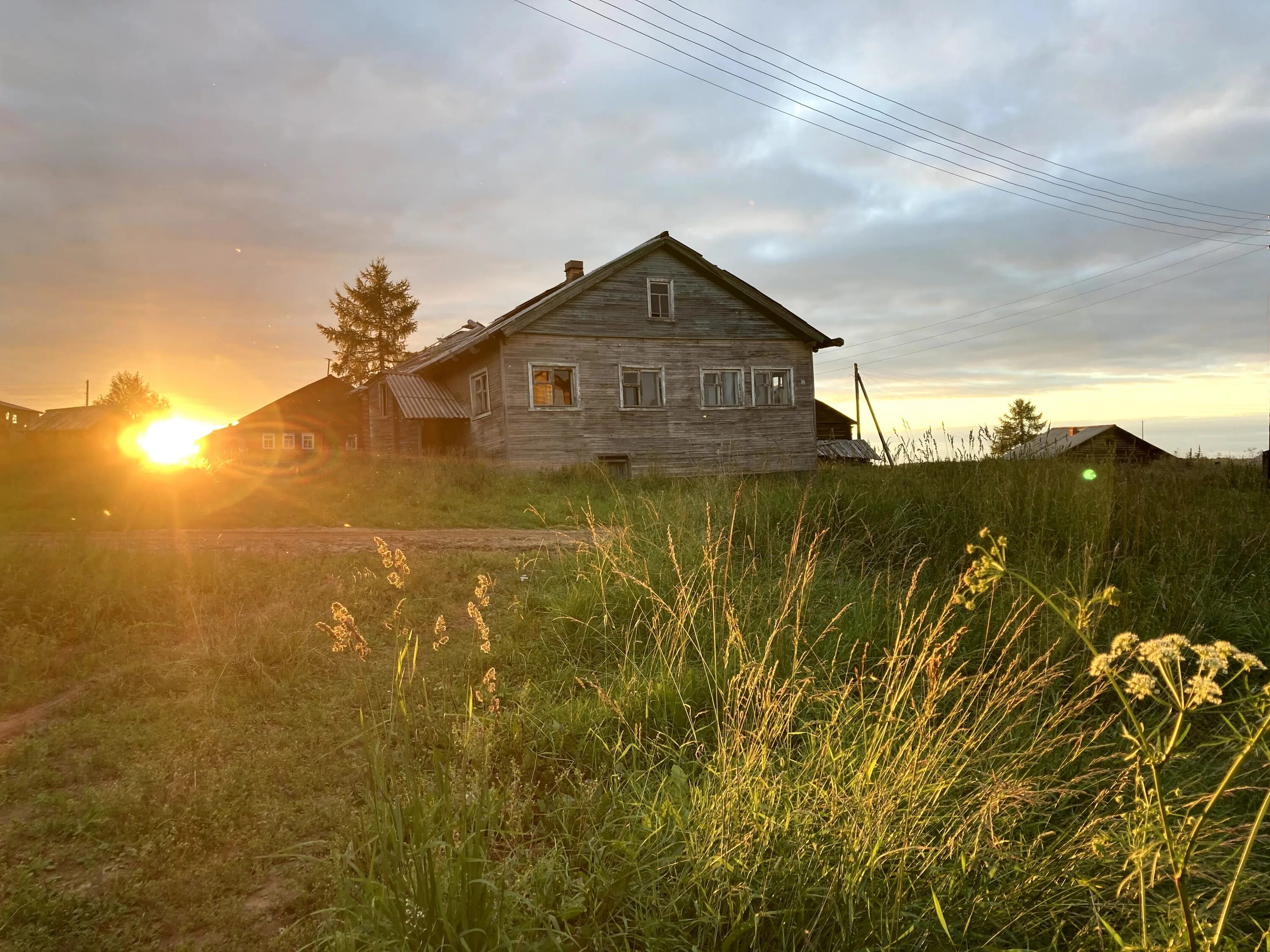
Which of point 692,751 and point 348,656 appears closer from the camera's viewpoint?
point 692,751

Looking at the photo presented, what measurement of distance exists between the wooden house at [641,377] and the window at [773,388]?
1.4 inches

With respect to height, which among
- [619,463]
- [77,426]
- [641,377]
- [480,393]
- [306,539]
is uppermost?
[77,426]

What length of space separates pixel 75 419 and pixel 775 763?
5108 cm

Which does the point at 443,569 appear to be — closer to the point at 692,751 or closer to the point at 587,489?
the point at 692,751

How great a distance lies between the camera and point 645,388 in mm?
21984

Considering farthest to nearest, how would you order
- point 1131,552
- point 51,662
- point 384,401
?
1. point 384,401
2. point 1131,552
3. point 51,662

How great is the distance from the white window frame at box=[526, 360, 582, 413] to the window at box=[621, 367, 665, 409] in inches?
59.8

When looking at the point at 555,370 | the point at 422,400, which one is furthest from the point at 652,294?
the point at 422,400

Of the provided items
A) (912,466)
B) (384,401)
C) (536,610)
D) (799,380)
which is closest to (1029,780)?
(536,610)

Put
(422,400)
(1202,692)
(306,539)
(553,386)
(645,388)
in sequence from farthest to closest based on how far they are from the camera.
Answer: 1. (422,400)
2. (645,388)
3. (553,386)
4. (306,539)
5. (1202,692)

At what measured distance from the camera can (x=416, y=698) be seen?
14.7 feet

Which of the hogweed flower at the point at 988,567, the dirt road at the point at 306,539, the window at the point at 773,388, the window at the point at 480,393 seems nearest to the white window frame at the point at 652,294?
the window at the point at 773,388

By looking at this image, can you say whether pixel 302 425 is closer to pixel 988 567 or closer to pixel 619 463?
pixel 619 463

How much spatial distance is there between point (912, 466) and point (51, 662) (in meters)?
8.20
